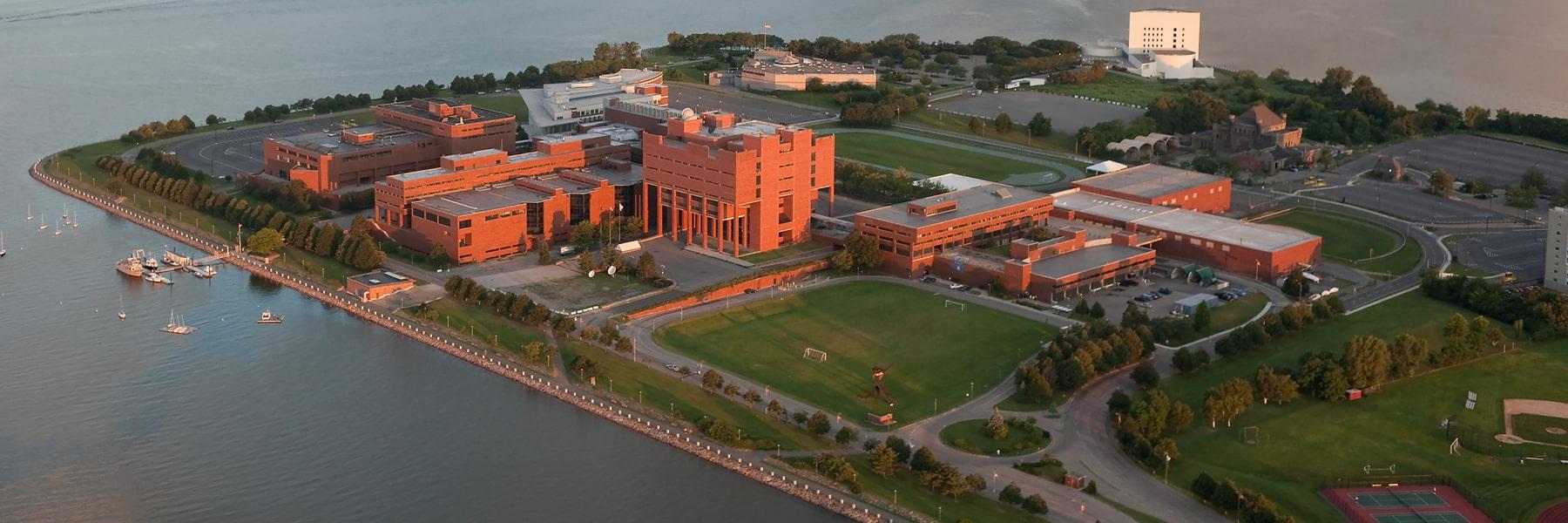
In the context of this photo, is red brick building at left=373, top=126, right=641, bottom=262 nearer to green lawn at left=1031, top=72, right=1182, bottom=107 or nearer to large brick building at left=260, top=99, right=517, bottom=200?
large brick building at left=260, top=99, right=517, bottom=200

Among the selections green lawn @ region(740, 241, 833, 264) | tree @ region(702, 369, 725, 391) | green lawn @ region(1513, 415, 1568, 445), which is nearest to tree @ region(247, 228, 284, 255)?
green lawn @ region(740, 241, 833, 264)

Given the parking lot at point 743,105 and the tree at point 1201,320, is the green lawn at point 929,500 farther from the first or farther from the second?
the parking lot at point 743,105

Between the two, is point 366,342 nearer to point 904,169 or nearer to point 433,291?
point 433,291

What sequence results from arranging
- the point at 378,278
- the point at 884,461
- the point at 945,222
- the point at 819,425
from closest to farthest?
the point at 884,461 < the point at 819,425 < the point at 378,278 < the point at 945,222

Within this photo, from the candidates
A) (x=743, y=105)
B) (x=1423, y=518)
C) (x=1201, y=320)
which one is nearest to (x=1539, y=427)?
(x=1423, y=518)

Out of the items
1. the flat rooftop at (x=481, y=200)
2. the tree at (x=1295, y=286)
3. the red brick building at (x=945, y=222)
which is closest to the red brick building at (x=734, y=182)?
the red brick building at (x=945, y=222)

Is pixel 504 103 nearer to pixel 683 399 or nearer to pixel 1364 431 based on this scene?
pixel 683 399
